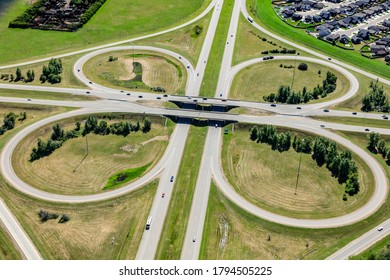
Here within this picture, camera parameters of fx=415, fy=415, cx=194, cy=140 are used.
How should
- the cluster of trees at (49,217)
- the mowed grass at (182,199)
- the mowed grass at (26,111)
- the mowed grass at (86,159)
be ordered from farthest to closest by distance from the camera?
the mowed grass at (26,111), the mowed grass at (86,159), the cluster of trees at (49,217), the mowed grass at (182,199)

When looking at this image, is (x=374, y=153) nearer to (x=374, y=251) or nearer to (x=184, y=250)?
(x=374, y=251)

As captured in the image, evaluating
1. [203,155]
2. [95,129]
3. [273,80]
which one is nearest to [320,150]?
[203,155]

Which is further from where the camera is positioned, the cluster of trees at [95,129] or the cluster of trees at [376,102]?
the cluster of trees at [376,102]

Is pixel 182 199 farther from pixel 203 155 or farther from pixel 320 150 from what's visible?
pixel 320 150

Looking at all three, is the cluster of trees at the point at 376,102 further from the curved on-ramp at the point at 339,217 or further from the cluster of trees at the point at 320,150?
the cluster of trees at the point at 320,150

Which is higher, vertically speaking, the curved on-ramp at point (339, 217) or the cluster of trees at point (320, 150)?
the cluster of trees at point (320, 150)

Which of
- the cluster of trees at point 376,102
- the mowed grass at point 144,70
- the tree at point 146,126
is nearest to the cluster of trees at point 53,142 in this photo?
the tree at point 146,126

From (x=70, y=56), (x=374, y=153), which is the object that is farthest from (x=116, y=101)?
(x=374, y=153)
